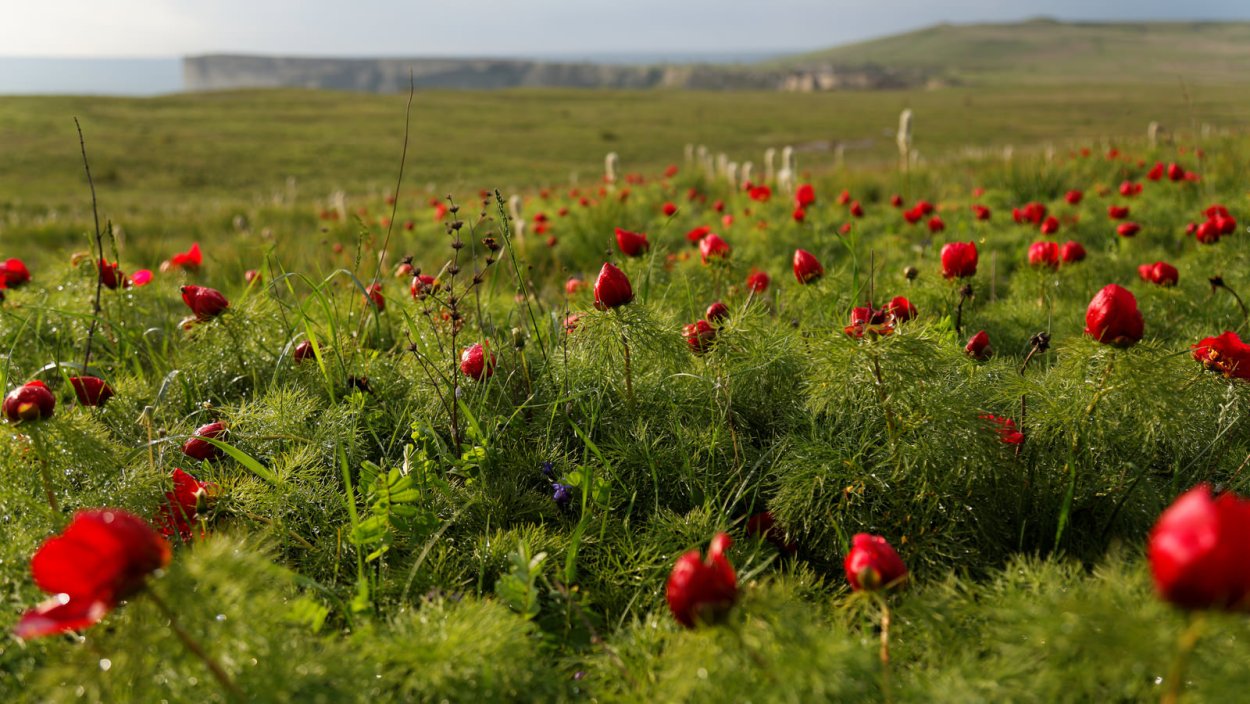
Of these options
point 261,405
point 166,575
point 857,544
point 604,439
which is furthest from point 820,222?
point 166,575

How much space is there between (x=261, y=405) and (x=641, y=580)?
53.3 inches

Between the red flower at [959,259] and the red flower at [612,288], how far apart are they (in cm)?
131

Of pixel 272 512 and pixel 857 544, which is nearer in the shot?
pixel 857 544

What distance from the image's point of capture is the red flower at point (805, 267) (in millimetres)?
2742

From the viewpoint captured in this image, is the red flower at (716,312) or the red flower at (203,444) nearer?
the red flower at (203,444)

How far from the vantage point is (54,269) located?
154 inches

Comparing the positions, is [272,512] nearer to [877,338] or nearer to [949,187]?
[877,338]

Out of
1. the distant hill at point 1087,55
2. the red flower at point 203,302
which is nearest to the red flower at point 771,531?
the red flower at point 203,302

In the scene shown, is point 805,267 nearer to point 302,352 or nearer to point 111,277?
point 302,352

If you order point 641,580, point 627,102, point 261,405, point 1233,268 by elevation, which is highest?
point 627,102

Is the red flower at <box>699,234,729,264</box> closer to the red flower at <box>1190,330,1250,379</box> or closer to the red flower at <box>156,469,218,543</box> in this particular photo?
the red flower at <box>1190,330,1250,379</box>

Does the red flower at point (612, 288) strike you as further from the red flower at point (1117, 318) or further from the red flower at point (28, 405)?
the red flower at point (28, 405)

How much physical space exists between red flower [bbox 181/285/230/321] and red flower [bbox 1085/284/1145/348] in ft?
8.39

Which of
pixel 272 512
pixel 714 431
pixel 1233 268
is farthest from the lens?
pixel 1233 268
